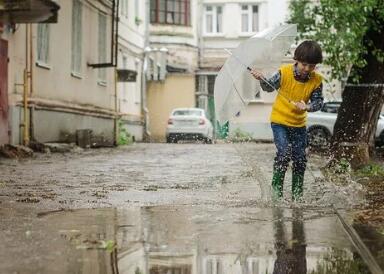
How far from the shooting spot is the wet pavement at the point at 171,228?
4.14m

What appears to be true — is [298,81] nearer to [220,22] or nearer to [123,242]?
[123,242]

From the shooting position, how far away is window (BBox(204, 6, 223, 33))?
43062 millimetres

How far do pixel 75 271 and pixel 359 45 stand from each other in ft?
35.7

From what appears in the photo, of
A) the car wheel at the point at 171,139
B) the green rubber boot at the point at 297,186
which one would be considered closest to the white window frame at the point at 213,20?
the car wheel at the point at 171,139

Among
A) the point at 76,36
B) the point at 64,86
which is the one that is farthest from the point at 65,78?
the point at 76,36

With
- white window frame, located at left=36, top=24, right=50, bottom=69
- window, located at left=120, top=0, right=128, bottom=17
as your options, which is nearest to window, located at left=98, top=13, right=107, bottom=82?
window, located at left=120, top=0, right=128, bottom=17

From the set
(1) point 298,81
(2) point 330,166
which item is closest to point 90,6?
(2) point 330,166

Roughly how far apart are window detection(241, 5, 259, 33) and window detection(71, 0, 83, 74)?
21.4 m

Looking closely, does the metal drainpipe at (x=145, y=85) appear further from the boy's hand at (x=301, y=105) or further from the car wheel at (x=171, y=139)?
the boy's hand at (x=301, y=105)

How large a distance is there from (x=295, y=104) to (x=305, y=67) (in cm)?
38

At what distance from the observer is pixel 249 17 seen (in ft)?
141

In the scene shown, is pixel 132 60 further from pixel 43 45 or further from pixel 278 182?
pixel 278 182

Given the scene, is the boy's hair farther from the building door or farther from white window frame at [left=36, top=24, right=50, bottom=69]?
white window frame at [left=36, top=24, right=50, bottom=69]

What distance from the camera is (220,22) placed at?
43125mm
